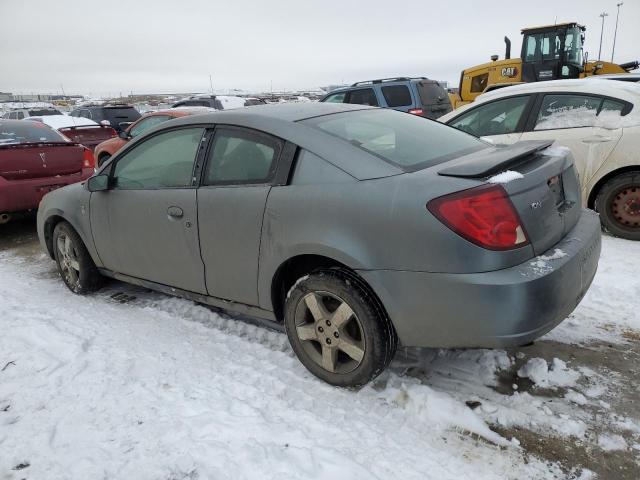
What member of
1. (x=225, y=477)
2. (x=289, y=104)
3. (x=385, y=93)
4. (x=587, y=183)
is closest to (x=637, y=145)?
(x=587, y=183)

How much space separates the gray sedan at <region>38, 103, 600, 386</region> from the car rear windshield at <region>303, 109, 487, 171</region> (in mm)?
15

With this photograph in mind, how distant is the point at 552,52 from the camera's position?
40.1ft

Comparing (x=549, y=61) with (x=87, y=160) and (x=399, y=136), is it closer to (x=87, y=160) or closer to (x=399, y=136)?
(x=87, y=160)

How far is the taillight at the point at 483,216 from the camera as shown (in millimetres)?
2195

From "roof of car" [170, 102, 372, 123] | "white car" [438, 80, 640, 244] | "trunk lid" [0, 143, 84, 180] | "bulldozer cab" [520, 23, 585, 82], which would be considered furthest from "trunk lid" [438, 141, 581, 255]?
"bulldozer cab" [520, 23, 585, 82]

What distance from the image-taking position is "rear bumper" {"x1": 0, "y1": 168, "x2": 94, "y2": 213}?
5.85 metres

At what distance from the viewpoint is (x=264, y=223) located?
2.83m

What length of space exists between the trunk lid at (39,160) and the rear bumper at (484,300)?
5414mm

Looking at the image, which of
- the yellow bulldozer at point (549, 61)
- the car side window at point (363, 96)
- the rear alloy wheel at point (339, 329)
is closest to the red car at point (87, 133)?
the car side window at point (363, 96)

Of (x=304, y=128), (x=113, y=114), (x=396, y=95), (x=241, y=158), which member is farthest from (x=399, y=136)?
(x=113, y=114)

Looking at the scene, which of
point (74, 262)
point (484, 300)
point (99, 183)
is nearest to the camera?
point (484, 300)

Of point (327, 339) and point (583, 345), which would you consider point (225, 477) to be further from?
point (583, 345)

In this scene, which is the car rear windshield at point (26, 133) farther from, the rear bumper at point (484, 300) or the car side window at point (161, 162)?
the rear bumper at point (484, 300)

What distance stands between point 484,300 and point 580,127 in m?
3.98
